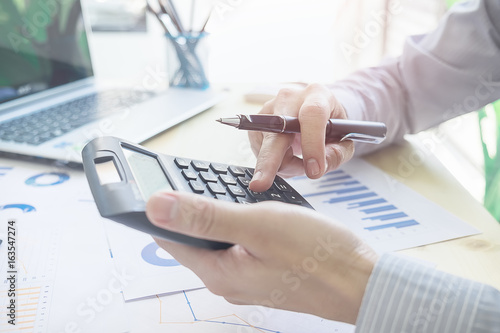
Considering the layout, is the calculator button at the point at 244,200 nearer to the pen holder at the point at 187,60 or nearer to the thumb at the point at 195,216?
the thumb at the point at 195,216

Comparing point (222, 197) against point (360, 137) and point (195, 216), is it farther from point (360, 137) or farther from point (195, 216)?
point (360, 137)

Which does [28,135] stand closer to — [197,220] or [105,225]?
[105,225]

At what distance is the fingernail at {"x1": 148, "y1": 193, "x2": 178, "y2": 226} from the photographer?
27 centimetres

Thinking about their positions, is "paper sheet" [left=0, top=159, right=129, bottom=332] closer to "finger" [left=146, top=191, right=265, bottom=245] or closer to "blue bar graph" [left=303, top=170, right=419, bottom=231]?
"finger" [left=146, top=191, right=265, bottom=245]

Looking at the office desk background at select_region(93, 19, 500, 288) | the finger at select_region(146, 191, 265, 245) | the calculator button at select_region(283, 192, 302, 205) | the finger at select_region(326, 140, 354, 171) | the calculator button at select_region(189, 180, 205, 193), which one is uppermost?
the finger at select_region(146, 191, 265, 245)

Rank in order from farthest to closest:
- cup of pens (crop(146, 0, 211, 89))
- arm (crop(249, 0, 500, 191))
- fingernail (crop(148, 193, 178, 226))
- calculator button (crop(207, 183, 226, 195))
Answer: cup of pens (crop(146, 0, 211, 89))
arm (crop(249, 0, 500, 191))
calculator button (crop(207, 183, 226, 195))
fingernail (crop(148, 193, 178, 226))

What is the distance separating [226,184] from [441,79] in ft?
1.36

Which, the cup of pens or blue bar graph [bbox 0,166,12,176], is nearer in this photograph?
blue bar graph [bbox 0,166,12,176]

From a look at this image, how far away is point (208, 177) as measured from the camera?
1.28 feet

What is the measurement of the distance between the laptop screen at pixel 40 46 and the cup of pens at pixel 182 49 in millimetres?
137

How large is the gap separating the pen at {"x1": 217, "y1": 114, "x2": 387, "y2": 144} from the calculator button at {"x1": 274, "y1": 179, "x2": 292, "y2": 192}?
0.06 m

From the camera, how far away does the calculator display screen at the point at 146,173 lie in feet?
1.07

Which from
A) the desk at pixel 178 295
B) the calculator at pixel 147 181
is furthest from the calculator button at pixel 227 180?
the desk at pixel 178 295

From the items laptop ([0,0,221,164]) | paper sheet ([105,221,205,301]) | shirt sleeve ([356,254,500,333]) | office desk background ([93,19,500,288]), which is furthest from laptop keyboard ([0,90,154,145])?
shirt sleeve ([356,254,500,333])
